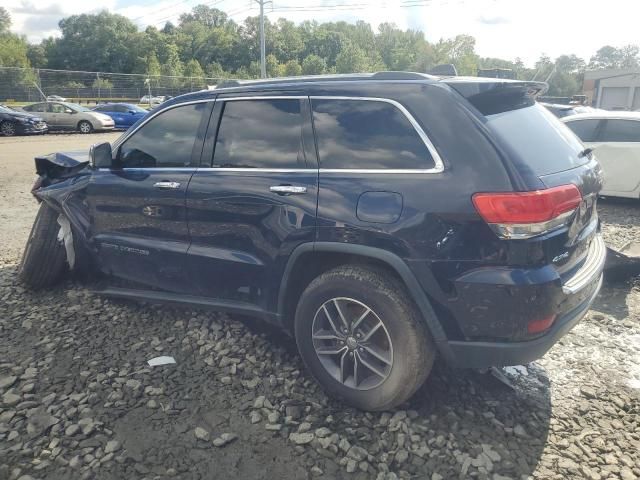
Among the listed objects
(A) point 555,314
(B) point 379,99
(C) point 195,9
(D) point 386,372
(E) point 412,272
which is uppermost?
(C) point 195,9

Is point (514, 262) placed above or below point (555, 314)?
above

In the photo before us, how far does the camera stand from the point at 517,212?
2.42 meters

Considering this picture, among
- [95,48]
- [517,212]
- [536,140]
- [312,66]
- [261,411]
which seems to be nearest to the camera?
[517,212]

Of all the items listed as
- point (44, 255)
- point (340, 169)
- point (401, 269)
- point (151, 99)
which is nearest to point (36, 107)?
point (151, 99)

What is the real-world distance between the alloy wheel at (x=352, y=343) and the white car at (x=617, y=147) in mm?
6655

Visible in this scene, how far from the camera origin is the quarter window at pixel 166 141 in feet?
11.7

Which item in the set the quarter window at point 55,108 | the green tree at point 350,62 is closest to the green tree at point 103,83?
the quarter window at point 55,108

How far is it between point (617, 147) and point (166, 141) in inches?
285

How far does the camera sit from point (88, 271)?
4500 millimetres

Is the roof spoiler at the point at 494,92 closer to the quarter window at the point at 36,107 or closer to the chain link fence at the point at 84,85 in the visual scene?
the quarter window at the point at 36,107

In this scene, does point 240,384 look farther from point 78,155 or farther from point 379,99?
point 78,155

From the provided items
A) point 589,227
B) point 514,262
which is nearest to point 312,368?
point 514,262

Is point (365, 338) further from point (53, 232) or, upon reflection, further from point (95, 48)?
point (95, 48)

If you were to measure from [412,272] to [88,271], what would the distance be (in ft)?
10.2
